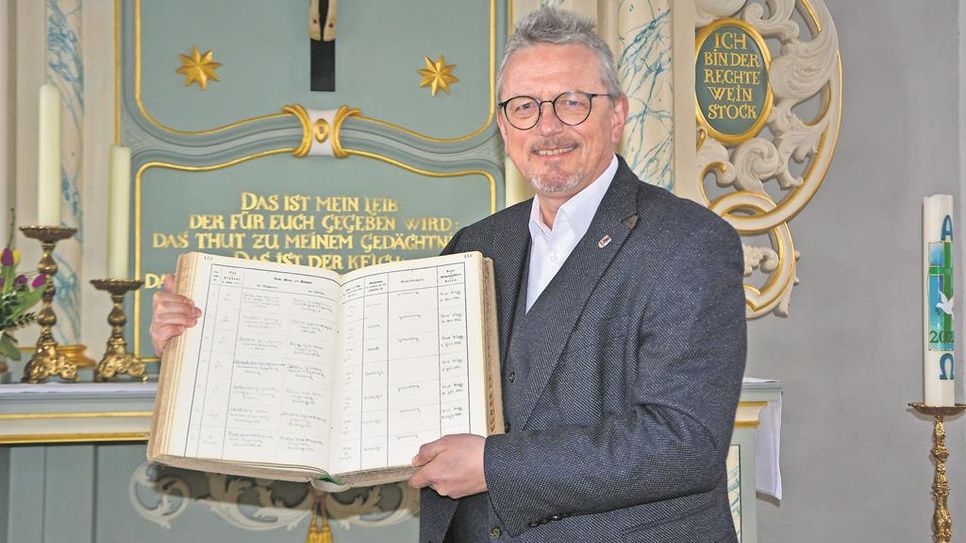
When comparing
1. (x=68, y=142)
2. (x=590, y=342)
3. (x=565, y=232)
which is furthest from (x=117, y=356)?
(x=590, y=342)

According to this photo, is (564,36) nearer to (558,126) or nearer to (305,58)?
(558,126)

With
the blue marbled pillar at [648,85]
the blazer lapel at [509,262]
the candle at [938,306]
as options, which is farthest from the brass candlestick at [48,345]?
the candle at [938,306]

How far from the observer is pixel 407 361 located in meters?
1.81

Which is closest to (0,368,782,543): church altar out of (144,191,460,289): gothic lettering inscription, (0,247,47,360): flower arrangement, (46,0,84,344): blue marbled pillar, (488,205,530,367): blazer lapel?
(0,247,47,360): flower arrangement

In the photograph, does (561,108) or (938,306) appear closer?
(561,108)

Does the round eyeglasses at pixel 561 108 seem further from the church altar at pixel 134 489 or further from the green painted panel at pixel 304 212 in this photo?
the green painted panel at pixel 304 212

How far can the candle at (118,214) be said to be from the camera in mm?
2893

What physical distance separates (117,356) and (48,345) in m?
0.19

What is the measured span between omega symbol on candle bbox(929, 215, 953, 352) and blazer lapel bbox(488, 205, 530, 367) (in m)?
1.67

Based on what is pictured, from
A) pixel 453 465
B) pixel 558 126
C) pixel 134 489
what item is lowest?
pixel 134 489

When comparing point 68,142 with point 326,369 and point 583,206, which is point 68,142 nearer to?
point 326,369

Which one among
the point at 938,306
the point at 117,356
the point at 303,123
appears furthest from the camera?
the point at 303,123

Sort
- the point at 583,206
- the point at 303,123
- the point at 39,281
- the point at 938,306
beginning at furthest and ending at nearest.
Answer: the point at 303,123
the point at 938,306
the point at 39,281
the point at 583,206

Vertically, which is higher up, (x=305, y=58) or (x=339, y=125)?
(x=305, y=58)
